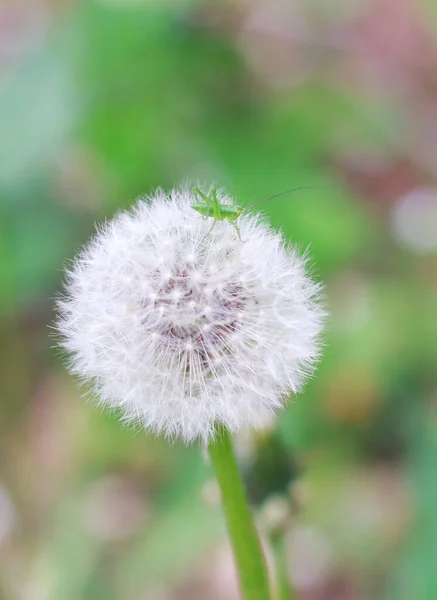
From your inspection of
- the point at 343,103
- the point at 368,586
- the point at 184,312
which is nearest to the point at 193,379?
the point at 184,312

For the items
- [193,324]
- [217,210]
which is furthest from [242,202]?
[193,324]

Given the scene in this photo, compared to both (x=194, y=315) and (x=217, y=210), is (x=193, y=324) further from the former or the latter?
(x=217, y=210)

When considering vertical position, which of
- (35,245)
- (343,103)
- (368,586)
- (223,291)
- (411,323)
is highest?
(343,103)

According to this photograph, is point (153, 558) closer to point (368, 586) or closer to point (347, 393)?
point (368, 586)

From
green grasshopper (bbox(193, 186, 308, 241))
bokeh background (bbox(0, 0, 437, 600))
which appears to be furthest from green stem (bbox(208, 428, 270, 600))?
bokeh background (bbox(0, 0, 437, 600))

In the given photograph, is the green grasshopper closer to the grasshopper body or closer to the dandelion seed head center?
the grasshopper body

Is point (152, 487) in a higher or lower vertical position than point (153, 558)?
higher
